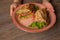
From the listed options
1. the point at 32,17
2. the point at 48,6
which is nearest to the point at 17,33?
the point at 32,17

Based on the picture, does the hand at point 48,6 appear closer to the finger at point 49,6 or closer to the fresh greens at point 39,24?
the finger at point 49,6

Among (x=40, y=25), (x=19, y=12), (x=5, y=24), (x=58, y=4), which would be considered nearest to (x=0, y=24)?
Answer: (x=5, y=24)

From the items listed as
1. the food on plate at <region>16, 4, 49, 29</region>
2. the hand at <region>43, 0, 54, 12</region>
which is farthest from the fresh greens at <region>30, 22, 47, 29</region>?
the hand at <region>43, 0, 54, 12</region>

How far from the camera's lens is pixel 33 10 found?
3.06 ft

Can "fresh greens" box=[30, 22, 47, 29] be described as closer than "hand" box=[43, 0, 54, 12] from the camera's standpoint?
Yes

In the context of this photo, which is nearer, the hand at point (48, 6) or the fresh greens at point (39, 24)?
the fresh greens at point (39, 24)

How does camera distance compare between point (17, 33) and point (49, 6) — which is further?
point (49, 6)

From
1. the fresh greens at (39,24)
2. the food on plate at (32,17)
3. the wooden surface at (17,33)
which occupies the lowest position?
the wooden surface at (17,33)

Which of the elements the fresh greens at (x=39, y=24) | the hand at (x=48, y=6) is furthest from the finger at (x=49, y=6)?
the fresh greens at (x=39, y=24)

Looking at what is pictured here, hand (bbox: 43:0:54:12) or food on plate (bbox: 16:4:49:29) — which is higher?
hand (bbox: 43:0:54:12)

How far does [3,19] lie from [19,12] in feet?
0.37

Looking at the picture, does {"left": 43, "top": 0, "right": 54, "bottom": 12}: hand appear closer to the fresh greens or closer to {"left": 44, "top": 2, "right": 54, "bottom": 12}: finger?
{"left": 44, "top": 2, "right": 54, "bottom": 12}: finger

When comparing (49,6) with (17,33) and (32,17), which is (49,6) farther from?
(17,33)

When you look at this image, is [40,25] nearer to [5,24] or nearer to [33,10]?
[33,10]
